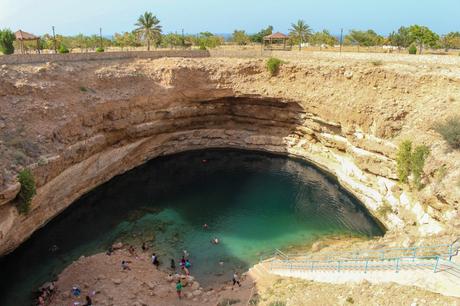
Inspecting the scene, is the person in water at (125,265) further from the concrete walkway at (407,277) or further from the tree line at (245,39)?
the tree line at (245,39)

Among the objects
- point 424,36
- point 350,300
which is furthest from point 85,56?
point 424,36

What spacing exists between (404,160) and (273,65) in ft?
66.3

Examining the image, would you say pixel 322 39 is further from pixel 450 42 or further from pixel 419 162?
pixel 419 162

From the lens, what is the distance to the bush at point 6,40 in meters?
40.9

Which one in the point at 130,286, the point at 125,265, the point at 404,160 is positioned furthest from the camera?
the point at 404,160

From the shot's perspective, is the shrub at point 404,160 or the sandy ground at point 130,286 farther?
the shrub at point 404,160

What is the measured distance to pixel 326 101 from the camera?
129 feet

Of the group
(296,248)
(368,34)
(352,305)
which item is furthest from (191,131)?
(368,34)

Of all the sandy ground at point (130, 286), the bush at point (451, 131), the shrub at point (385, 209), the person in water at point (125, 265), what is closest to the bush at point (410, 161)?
the bush at point (451, 131)

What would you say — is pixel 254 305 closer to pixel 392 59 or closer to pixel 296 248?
pixel 296 248

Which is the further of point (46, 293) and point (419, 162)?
point (419, 162)

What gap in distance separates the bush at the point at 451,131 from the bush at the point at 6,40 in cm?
4442

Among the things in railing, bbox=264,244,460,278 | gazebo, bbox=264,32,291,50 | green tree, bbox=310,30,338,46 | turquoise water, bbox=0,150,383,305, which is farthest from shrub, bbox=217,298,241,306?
green tree, bbox=310,30,338,46

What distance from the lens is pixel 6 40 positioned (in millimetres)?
40969
